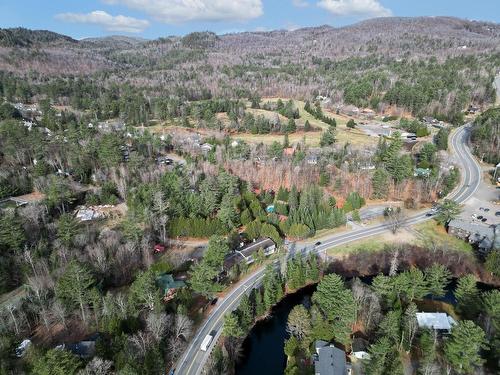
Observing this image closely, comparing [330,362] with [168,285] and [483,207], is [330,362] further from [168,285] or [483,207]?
[483,207]

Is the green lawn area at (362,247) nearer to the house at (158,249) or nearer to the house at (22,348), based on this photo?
the house at (158,249)

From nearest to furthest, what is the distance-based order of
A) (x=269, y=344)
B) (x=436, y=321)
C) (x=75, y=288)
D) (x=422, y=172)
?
(x=436, y=321) < (x=75, y=288) < (x=269, y=344) < (x=422, y=172)

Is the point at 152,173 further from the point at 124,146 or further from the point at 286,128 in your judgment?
the point at 286,128

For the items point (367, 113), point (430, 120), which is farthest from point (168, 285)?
point (367, 113)

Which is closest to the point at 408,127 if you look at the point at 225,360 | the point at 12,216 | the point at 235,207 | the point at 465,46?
the point at 235,207

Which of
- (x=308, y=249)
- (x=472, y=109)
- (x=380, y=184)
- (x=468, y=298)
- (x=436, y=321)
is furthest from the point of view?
(x=472, y=109)
